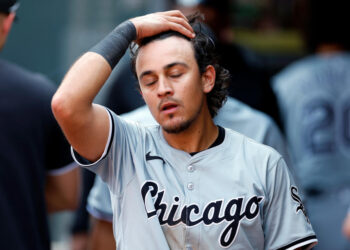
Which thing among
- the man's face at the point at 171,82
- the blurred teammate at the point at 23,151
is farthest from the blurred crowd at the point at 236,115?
the man's face at the point at 171,82

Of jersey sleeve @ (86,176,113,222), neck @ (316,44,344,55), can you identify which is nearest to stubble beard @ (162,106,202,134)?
jersey sleeve @ (86,176,113,222)

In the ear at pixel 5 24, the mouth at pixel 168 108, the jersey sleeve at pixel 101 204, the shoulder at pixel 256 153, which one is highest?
the ear at pixel 5 24

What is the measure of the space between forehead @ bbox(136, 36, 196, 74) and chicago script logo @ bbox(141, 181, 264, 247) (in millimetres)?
458

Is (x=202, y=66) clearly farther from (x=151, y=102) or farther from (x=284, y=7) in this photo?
(x=284, y=7)

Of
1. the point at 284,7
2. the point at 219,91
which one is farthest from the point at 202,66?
the point at 284,7

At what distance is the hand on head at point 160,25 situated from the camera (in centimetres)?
254

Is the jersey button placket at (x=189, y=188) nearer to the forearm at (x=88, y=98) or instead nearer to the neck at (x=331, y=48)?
the forearm at (x=88, y=98)

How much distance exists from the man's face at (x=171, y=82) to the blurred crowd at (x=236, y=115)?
1.03ft

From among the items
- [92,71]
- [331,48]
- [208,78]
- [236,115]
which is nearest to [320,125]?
[331,48]

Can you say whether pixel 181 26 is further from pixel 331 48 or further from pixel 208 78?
pixel 331 48

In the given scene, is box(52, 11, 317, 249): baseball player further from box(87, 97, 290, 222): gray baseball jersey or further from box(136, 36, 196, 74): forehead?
box(87, 97, 290, 222): gray baseball jersey

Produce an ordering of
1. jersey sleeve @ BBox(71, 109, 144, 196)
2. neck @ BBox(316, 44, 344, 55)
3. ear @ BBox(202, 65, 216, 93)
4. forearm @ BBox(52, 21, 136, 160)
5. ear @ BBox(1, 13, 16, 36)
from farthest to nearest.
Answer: neck @ BBox(316, 44, 344, 55) < ear @ BBox(1, 13, 16, 36) < ear @ BBox(202, 65, 216, 93) < jersey sleeve @ BBox(71, 109, 144, 196) < forearm @ BBox(52, 21, 136, 160)

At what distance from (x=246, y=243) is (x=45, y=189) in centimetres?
144

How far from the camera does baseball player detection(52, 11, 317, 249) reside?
94.7 inches
